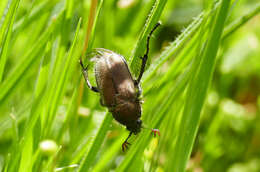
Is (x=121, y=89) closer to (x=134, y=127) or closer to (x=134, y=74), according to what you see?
(x=134, y=74)

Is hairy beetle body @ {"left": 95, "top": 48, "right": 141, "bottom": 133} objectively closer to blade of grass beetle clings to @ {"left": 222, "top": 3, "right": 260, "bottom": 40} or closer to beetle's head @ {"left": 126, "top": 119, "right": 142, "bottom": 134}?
beetle's head @ {"left": 126, "top": 119, "right": 142, "bottom": 134}

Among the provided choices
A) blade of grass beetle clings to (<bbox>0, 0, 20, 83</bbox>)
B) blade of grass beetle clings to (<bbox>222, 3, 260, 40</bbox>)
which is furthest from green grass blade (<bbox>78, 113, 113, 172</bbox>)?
blade of grass beetle clings to (<bbox>222, 3, 260, 40</bbox>)

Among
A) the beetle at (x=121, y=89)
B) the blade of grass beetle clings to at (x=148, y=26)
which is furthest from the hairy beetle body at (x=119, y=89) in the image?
the blade of grass beetle clings to at (x=148, y=26)

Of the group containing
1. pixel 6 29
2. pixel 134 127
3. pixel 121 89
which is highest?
pixel 6 29

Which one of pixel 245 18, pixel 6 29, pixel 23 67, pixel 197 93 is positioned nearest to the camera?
pixel 197 93

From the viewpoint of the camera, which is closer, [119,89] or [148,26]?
[148,26]

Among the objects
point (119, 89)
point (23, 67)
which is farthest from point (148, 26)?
point (23, 67)
